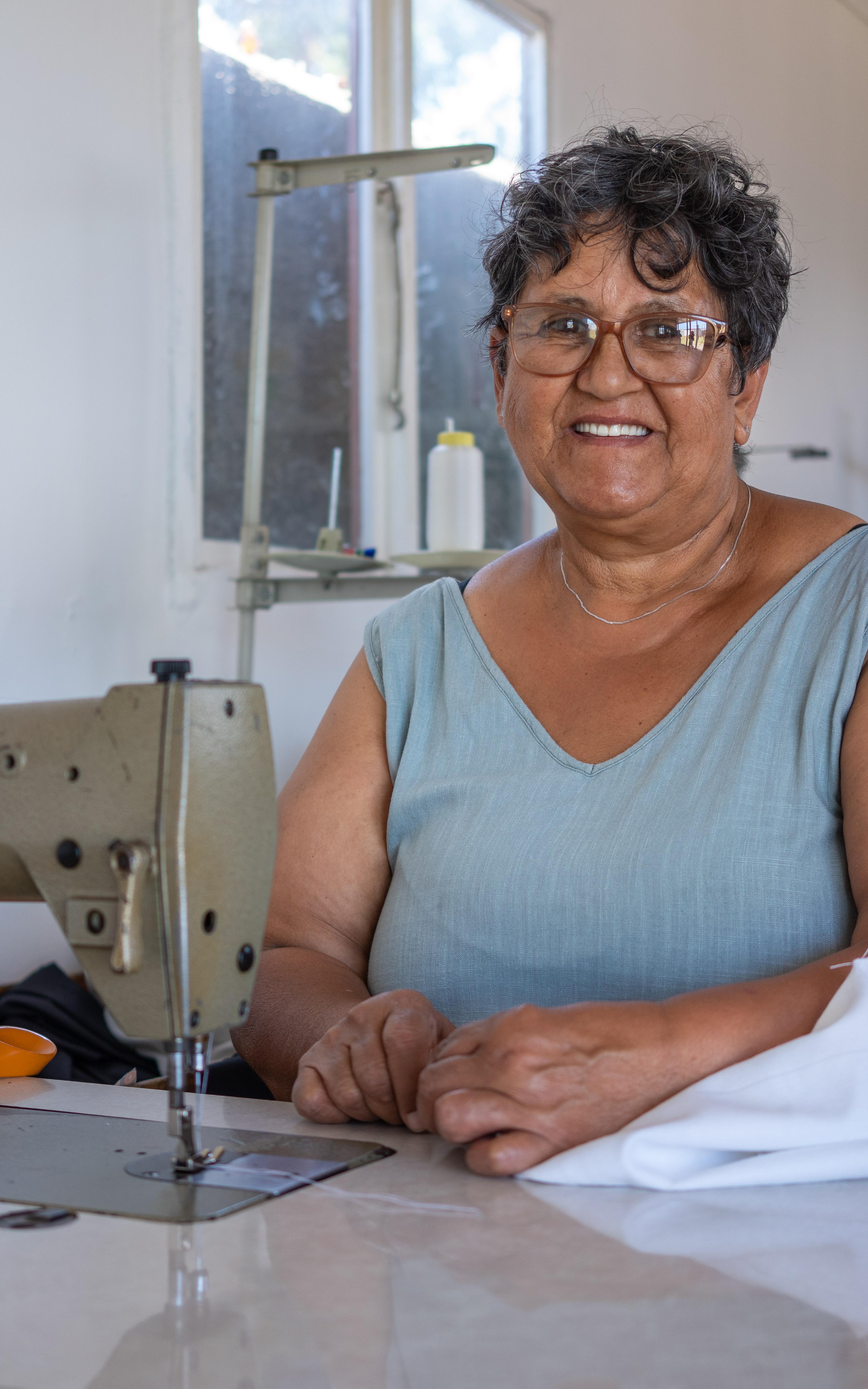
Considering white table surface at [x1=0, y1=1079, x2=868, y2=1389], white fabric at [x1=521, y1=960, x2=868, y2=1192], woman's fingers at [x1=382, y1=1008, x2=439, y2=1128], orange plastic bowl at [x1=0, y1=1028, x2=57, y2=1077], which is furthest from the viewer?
orange plastic bowl at [x1=0, y1=1028, x2=57, y2=1077]

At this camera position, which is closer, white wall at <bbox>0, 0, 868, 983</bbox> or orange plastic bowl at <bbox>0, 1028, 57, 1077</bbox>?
orange plastic bowl at <bbox>0, 1028, 57, 1077</bbox>

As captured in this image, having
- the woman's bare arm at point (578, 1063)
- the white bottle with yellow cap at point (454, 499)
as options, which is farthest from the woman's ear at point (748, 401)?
the white bottle with yellow cap at point (454, 499)

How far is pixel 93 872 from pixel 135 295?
1994 millimetres

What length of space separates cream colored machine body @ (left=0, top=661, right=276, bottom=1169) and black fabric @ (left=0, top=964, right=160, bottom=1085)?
4.18 ft

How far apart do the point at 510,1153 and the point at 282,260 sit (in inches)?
107

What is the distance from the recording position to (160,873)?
2.78 feet

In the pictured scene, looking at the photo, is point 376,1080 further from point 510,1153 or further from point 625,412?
point 625,412

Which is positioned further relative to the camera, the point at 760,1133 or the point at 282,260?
the point at 282,260

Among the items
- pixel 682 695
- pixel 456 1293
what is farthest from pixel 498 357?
pixel 456 1293

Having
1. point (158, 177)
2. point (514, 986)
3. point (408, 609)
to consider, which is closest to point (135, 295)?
point (158, 177)

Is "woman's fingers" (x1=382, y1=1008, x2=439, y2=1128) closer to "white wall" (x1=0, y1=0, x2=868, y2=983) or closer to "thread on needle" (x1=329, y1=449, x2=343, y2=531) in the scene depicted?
"white wall" (x1=0, y1=0, x2=868, y2=983)

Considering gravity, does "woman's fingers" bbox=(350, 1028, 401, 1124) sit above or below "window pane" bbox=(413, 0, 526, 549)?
below

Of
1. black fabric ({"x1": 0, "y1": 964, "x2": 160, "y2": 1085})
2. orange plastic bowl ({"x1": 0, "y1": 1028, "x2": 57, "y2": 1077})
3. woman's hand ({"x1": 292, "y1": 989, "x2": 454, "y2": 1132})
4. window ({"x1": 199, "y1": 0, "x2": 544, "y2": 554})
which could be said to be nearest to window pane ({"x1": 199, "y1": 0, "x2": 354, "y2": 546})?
window ({"x1": 199, "y1": 0, "x2": 544, "y2": 554})

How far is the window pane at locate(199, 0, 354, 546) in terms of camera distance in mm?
2924
